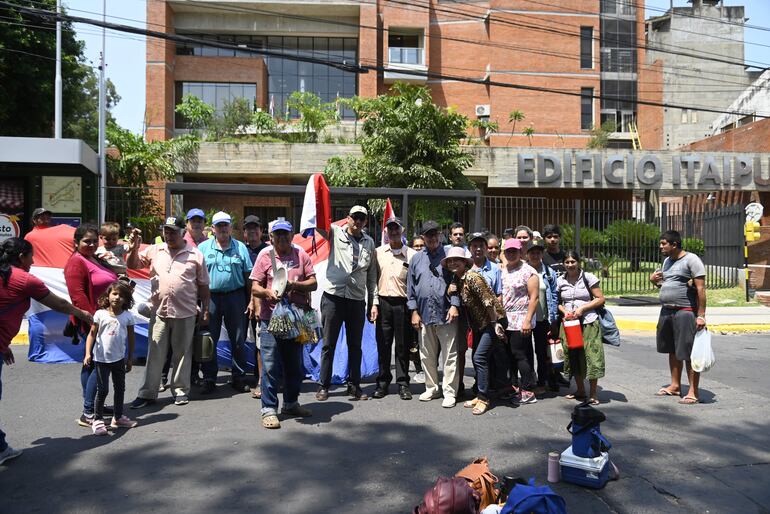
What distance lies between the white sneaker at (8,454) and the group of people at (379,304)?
0.91 meters

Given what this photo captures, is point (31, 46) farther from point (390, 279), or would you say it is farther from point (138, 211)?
point (390, 279)

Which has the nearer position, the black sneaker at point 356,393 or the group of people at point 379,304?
the group of people at point 379,304

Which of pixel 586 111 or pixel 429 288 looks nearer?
pixel 429 288

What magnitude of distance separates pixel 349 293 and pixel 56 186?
483 inches

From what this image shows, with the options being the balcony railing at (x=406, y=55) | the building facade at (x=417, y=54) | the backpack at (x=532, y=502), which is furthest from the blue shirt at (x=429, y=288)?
the balcony railing at (x=406, y=55)

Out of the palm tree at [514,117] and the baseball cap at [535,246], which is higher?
the palm tree at [514,117]

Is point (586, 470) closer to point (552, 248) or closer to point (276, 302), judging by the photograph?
point (276, 302)

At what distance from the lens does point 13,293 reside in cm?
480

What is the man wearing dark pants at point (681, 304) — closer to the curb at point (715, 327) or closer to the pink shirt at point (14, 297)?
the pink shirt at point (14, 297)

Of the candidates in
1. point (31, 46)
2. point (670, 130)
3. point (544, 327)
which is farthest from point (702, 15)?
point (544, 327)

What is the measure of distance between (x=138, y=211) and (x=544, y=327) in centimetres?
1215

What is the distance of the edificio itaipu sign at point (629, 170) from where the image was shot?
27.6 metres

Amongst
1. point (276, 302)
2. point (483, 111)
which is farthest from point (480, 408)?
point (483, 111)

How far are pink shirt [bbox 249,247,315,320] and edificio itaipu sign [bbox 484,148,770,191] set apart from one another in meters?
22.2
